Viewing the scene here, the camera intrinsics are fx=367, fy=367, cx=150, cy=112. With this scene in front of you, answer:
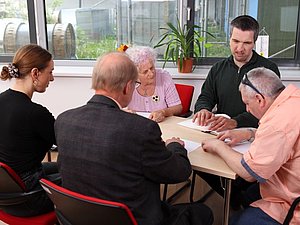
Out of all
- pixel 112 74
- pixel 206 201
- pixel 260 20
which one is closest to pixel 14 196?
pixel 112 74

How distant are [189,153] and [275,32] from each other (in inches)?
95.1

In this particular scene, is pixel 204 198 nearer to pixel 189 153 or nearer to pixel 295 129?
pixel 189 153

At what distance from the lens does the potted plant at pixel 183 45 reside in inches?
141

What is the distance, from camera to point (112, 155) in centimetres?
131

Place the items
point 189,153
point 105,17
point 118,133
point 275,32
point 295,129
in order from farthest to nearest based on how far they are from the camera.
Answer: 1. point 105,17
2. point 275,32
3. point 189,153
4. point 295,129
5. point 118,133

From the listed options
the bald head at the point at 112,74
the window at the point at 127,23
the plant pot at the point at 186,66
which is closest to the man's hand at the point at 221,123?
the bald head at the point at 112,74

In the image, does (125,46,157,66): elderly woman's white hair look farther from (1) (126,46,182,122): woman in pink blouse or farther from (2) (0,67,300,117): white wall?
(2) (0,67,300,117): white wall

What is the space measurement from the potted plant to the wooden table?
151 centimetres

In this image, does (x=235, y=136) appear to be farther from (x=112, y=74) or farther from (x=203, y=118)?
(x=112, y=74)

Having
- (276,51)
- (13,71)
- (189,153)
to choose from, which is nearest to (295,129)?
(189,153)

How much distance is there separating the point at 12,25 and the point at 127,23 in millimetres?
1328

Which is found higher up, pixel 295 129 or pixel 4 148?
pixel 295 129

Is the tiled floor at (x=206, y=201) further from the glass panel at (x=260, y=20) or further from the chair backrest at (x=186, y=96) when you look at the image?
the glass panel at (x=260, y=20)

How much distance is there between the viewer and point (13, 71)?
73.9 inches
